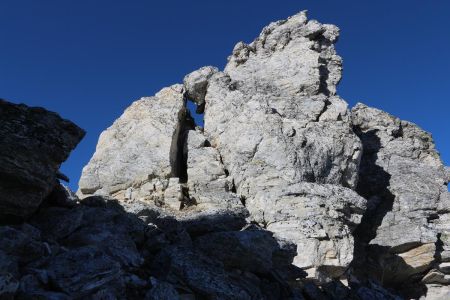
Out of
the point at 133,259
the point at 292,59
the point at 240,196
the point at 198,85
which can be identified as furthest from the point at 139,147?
the point at 133,259

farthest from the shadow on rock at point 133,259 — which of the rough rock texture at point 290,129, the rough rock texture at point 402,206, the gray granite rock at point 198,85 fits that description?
the gray granite rock at point 198,85

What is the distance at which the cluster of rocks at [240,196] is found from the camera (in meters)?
16.8

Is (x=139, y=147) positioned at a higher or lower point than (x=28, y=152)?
higher

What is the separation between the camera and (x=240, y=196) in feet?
130

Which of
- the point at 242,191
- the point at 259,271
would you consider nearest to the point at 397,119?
the point at 242,191

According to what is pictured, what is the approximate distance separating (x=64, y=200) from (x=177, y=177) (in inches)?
846

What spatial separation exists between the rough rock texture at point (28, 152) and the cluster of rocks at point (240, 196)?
0.17 ft

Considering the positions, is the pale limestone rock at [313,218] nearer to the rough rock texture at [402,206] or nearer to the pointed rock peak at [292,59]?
the rough rock texture at [402,206]

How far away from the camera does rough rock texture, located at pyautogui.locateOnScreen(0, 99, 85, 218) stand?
1692cm

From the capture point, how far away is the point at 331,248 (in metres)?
34.4

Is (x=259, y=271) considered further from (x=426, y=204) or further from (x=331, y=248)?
(x=426, y=204)

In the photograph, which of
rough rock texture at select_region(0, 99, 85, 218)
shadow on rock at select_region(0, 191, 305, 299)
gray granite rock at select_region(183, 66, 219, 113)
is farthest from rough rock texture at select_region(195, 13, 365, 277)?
rough rock texture at select_region(0, 99, 85, 218)

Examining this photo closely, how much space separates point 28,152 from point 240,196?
24317 millimetres

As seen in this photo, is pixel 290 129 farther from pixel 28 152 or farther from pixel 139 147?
pixel 28 152
